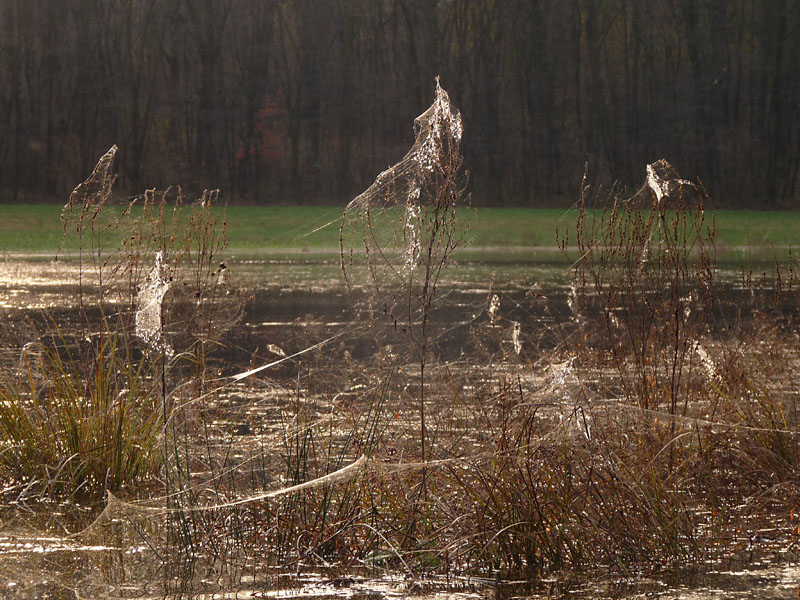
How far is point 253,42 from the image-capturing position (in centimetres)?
4144

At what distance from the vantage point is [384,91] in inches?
1625

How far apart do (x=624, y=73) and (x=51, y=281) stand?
25178 mm

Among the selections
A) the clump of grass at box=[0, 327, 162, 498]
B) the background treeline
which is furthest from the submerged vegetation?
the background treeline

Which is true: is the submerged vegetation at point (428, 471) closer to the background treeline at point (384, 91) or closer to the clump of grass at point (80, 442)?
the clump of grass at point (80, 442)

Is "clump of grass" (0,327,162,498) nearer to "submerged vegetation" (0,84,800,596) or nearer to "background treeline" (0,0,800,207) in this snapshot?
"submerged vegetation" (0,84,800,596)

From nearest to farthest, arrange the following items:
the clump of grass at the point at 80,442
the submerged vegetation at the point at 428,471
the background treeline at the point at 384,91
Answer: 1. the submerged vegetation at the point at 428,471
2. the clump of grass at the point at 80,442
3. the background treeline at the point at 384,91

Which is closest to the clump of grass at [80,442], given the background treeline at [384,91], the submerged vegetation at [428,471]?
the submerged vegetation at [428,471]

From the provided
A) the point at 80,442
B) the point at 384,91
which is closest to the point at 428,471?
the point at 80,442

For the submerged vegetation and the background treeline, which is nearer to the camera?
the submerged vegetation

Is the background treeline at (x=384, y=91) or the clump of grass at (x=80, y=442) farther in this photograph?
the background treeline at (x=384, y=91)

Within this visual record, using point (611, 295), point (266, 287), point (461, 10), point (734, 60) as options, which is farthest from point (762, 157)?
point (611, 295)

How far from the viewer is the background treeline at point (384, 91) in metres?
40.5

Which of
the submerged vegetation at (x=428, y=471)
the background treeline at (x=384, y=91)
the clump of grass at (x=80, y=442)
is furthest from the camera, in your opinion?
the background treeline at (x=384, y=91)

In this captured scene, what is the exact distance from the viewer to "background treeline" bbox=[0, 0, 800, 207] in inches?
1596
